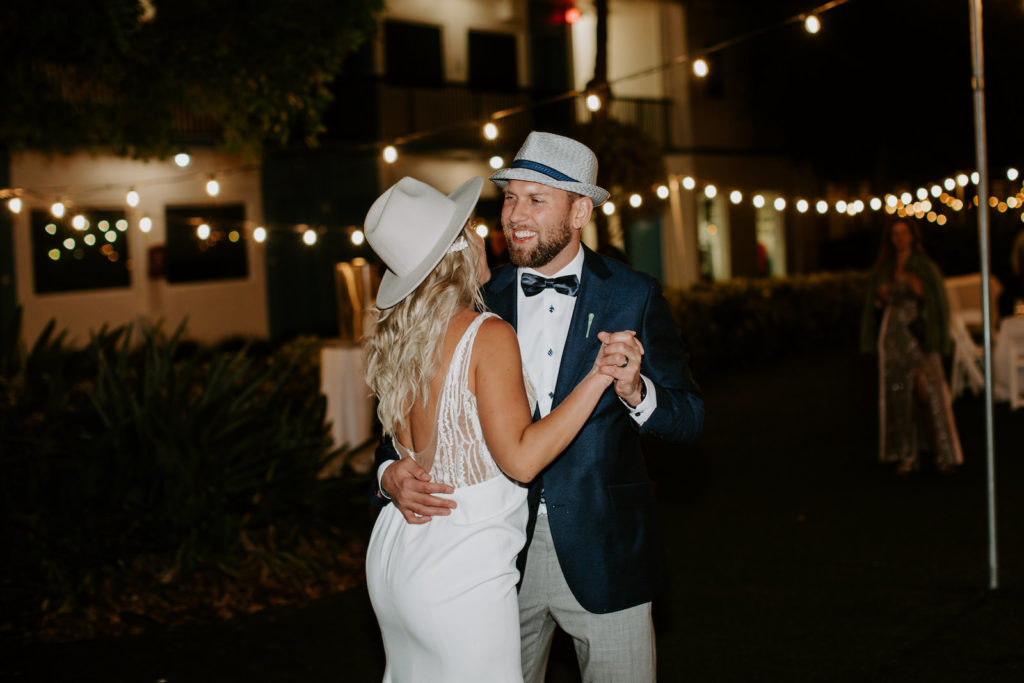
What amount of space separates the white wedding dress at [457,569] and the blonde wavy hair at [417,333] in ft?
0.22

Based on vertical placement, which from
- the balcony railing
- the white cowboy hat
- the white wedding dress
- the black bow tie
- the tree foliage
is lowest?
the white wedding dress

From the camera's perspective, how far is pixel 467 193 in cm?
295

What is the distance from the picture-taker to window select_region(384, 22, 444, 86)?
2050cm

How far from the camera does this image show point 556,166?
3.25 m

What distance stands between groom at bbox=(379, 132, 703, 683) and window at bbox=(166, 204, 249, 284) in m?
15.3

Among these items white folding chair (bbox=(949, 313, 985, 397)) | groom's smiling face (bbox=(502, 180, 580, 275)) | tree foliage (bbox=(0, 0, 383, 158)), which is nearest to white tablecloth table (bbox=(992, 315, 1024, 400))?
white folding chair (bbox=(949, 313, 985, 397))

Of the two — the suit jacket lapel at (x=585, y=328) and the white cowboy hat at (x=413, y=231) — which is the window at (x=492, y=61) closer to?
the suit jacket lapel at (x=585, y=328)

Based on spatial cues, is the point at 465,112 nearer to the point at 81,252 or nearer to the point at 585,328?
the point at 81,252

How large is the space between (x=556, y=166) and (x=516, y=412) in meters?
0.85

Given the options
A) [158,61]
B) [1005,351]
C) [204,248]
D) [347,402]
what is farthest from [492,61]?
[347,402]

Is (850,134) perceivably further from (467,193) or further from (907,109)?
(467,193)

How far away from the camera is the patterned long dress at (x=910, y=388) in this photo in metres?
8.67

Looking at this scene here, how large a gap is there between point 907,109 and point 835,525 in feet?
66.0

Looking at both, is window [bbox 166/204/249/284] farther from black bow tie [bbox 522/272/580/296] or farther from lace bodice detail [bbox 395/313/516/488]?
lace bodice detail [bbox 395/313/516/488]
